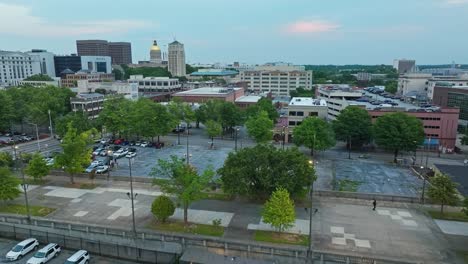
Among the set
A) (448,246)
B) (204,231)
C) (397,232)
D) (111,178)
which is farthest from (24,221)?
(448,246)

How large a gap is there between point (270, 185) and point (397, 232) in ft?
42.8

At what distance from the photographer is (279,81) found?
171625mm

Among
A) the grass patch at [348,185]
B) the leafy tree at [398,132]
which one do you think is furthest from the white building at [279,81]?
the grass patch at [348,185]

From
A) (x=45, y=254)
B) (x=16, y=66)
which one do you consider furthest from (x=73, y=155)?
(x=16, y=66)

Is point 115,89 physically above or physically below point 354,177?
above

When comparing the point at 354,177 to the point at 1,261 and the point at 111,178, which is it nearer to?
the point at 111,178

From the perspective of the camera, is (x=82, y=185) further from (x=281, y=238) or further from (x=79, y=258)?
(x=281, y=238)

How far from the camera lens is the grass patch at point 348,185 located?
44.5 meters

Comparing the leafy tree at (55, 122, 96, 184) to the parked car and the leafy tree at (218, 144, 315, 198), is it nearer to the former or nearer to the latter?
the parked car

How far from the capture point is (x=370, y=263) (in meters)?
25.1

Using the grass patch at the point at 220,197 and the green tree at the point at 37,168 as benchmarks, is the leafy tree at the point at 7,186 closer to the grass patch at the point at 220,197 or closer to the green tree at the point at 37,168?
the green tree at the point at 37,168

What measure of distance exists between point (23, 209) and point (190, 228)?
64.7 ft

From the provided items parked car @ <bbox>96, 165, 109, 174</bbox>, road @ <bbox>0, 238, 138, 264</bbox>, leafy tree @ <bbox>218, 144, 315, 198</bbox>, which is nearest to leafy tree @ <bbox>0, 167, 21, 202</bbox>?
road @ <bbox>0, 238, 138, 264</bbox>

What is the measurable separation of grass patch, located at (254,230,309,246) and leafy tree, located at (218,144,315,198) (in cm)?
528
